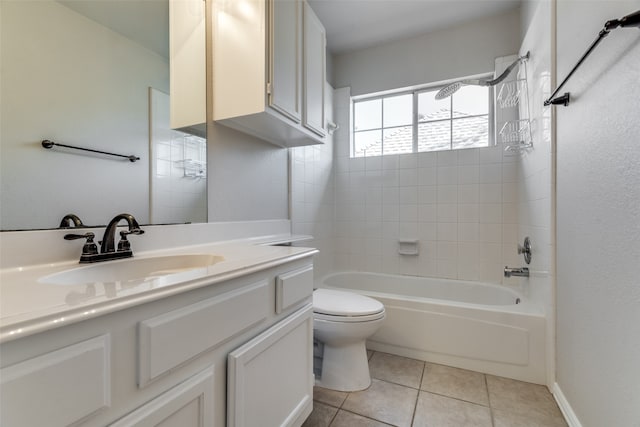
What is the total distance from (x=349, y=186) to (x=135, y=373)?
95.9 inches

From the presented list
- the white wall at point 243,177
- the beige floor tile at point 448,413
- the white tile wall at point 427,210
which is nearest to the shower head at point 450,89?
the white tile wall at point 427,210

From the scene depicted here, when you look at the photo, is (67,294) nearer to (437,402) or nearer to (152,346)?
(152,346)

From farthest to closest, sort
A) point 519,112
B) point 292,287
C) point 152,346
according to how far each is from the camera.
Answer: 1. point 519,112
2. point 292,287
3. point 152,346

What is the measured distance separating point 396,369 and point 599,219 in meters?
1.31

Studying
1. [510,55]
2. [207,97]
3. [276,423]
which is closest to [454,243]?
[510,55]

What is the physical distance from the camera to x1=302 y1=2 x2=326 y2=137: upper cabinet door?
1.57m

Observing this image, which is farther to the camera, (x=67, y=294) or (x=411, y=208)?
(x=411, y=208)

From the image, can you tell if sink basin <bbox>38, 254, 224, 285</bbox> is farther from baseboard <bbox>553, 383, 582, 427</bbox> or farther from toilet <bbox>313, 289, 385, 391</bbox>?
baseboard <bbox>553, 383, 582, 427</bbox>

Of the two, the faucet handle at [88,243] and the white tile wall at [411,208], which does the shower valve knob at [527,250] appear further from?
the faucet handle at [88,243]

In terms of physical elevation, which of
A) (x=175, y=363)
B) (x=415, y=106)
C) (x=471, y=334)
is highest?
(x=415, y=106)

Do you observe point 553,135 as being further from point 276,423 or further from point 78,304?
point 78,304

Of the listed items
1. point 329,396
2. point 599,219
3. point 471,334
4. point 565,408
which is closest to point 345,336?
point 329,396

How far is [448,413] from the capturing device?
1.34 meters

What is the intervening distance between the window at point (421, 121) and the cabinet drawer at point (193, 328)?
2.26 m
